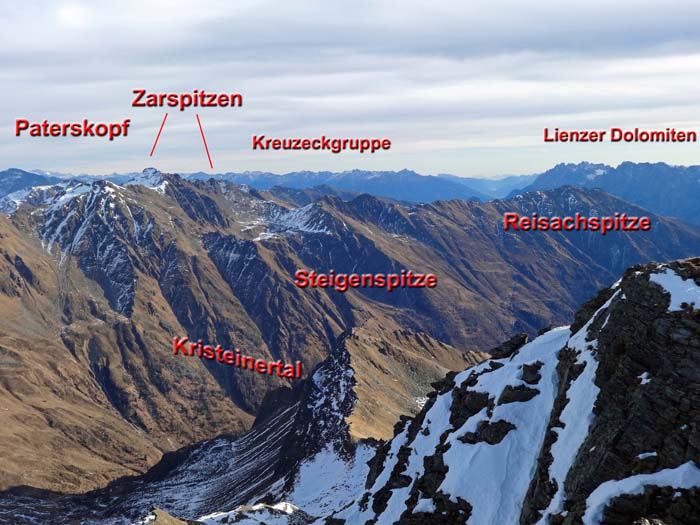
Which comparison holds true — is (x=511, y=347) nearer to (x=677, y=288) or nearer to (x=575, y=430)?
(x=575, y=430)

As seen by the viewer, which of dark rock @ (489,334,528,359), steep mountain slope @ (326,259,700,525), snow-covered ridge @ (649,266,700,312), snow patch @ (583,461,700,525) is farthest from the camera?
dark rock @ (489,334,528,359)

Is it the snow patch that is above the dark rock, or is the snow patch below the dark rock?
below

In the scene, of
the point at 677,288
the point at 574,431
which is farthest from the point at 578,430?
the point at 677,288

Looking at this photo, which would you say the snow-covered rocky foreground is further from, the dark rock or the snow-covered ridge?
the dark rock

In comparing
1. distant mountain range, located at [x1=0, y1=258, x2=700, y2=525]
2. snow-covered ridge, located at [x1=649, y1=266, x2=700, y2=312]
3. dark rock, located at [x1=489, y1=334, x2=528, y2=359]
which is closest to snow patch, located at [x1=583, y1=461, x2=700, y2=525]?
distant mountain range, located at [x1=0, y1=258, x2=700, y2=525]

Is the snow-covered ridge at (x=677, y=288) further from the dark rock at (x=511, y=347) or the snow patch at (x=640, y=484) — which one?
the dark rock at (x=511, y=347)

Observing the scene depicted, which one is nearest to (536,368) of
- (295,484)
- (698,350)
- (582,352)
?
(582,352)

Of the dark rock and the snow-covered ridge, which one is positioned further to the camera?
the dark rock

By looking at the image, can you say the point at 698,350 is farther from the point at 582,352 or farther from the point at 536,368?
the point at 536,368
